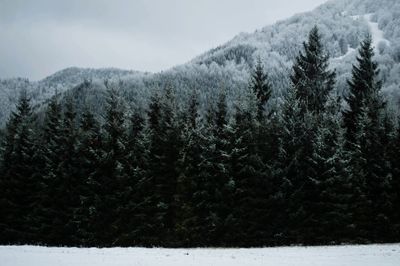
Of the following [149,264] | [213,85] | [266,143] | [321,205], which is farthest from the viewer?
[213,85]

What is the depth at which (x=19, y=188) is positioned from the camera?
37.5m

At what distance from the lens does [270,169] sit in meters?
31.1

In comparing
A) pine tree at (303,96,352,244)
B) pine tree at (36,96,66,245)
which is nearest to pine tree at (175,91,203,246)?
pine tree at (303,96,352,244)

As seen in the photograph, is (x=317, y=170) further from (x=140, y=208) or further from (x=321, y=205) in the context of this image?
(x=140, y=208)

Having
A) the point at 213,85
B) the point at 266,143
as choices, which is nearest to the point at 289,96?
the point at 266,143

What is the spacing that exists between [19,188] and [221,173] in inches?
727

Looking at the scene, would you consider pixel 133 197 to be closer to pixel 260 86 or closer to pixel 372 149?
pixel 260 86

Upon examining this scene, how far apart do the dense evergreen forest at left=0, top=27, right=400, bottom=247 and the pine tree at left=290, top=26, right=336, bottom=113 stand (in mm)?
103

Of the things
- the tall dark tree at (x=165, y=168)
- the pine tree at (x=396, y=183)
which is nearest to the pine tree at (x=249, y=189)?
the tall dark tree at (x=165, y=168)

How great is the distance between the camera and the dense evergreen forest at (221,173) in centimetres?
3028

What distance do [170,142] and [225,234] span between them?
8575 millimetres

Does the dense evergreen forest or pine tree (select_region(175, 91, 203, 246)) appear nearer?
the dense evergreen forest

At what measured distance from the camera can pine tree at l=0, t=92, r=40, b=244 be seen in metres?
36.2

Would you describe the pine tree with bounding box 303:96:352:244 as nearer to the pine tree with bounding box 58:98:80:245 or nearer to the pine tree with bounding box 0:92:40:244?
the pine tree with bounding box 58:98:80:245
